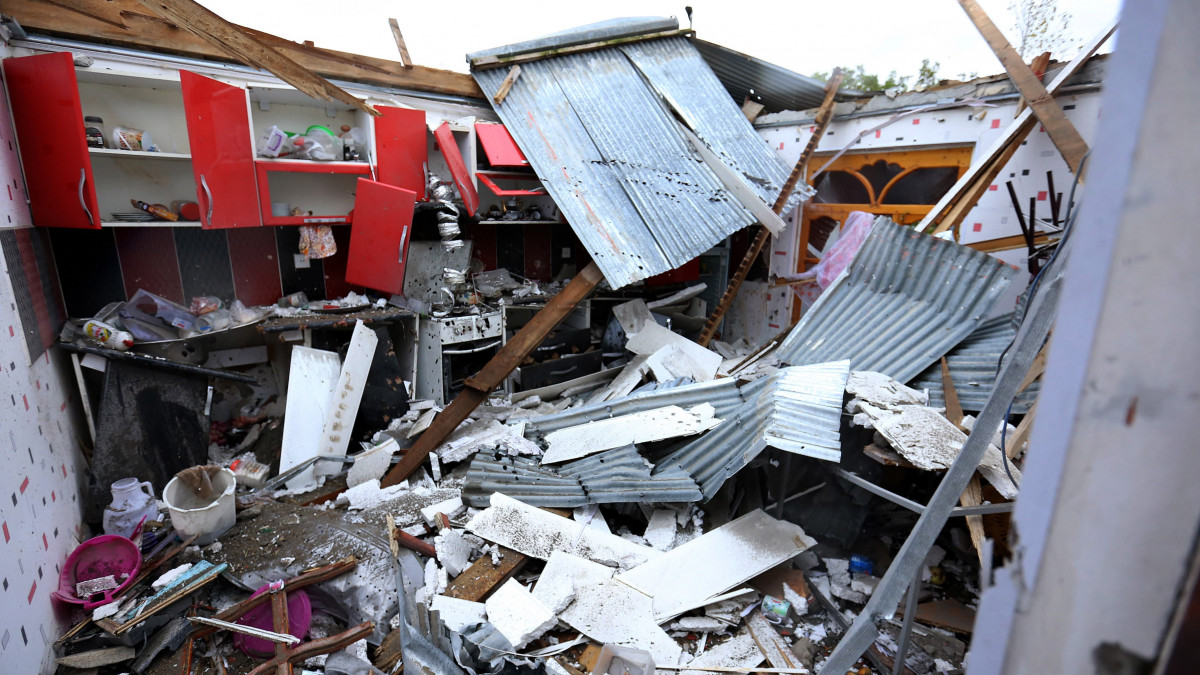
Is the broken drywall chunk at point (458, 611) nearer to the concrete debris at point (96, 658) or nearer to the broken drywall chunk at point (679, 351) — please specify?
the concrete debris at point (96, 658)

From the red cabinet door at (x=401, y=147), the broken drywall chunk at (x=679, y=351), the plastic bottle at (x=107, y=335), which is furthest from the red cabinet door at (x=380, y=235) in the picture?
the broken drywall chunk at (x=679, y=351)

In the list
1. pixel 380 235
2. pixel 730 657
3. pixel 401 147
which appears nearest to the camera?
pixel 730 657

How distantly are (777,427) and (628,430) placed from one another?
121 cm

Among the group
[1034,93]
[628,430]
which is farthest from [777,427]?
[1034,93]

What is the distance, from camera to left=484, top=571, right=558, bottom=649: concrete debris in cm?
282

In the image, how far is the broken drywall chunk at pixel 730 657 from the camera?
2.76m

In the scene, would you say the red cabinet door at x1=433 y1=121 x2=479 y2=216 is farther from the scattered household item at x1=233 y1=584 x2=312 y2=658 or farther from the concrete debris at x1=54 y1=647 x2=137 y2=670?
the concrete debris at x1=54 y1=647 x2=137 y2=670

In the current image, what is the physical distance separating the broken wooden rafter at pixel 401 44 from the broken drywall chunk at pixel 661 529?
16.7 ft

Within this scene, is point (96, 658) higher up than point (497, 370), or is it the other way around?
point (497, 370)

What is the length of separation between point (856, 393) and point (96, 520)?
5260 millimetres

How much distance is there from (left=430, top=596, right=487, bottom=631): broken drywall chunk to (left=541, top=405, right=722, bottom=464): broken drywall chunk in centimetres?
127

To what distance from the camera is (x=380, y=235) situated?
5.34m

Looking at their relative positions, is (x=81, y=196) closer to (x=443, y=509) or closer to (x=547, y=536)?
(x=443, y=509)

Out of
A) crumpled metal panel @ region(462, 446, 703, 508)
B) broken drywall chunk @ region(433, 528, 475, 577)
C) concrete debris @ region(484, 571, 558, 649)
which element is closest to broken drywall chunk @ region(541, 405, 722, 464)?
crumpled metal panel @ region(462, 446, 703, 508)
